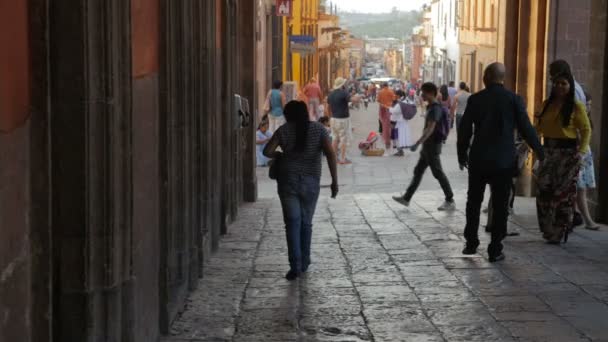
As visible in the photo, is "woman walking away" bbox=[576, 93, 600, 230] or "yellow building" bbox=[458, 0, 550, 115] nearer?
"woman walking away" bbox=[576, 93, 600, 230]

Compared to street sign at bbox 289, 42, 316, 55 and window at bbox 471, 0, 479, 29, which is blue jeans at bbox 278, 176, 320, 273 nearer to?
street sign at bbox 289, 42, 316, 55

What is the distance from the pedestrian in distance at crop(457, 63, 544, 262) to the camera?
9.26 metres

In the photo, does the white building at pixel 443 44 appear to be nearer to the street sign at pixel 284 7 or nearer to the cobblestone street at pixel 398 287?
the street sign at pixel 284 7

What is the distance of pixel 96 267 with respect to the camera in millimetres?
5043

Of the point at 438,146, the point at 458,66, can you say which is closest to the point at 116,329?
the point at 438,146

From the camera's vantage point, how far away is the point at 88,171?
4918 millimetres

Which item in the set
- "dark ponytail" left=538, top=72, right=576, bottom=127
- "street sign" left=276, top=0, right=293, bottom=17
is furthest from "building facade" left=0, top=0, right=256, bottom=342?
"street sign" left=276, top=0, right=293, bottom=17

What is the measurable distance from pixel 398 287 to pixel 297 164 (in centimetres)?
118

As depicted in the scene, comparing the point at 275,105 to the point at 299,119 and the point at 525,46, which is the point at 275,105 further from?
the point at 299,119

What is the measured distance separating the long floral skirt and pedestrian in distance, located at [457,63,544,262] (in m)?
0.84

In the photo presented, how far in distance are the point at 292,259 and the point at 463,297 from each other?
139cm

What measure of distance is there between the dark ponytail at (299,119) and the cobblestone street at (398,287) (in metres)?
0.97

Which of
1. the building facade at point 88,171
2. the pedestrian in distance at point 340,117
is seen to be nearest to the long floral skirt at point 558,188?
the building facade at point 88,171

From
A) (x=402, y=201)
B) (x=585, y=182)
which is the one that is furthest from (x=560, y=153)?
(x=402, y=201)
